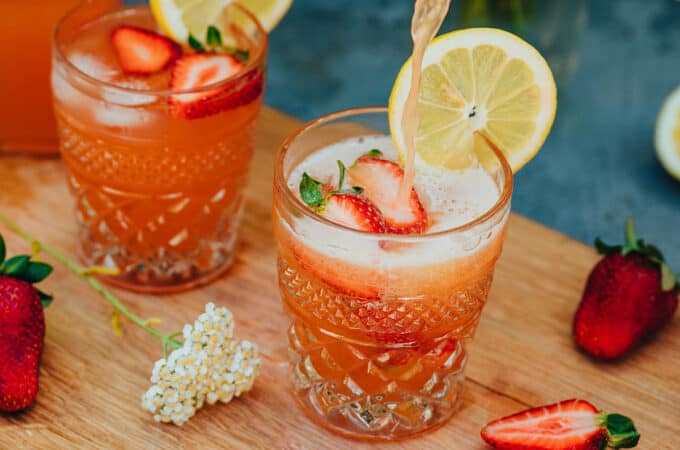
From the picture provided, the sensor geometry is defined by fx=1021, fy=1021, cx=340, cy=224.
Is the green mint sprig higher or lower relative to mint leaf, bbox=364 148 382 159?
higher

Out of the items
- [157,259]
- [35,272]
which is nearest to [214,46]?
[157,259]

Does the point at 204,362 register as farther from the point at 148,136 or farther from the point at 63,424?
the point at 148,136

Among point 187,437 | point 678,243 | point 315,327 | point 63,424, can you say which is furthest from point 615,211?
point 63,424

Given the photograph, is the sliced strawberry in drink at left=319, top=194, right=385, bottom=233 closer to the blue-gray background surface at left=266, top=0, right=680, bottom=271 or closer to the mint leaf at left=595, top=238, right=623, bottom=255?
the mint leaf at left=595, top=238, right=623, bottom=255

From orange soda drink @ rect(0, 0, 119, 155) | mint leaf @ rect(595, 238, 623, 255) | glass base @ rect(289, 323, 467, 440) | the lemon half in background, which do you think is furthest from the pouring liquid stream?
the lemon half in background

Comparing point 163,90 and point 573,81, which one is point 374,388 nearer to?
point 163,90

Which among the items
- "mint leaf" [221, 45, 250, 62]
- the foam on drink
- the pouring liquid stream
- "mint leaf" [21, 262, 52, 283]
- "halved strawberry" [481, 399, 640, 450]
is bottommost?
"halved strawberry" [481, 399, 640, 450]
